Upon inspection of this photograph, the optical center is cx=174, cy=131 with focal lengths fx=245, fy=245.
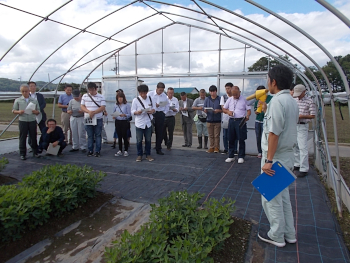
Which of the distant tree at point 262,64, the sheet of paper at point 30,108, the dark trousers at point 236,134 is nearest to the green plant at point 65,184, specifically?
the sheet of paper at point 30,108

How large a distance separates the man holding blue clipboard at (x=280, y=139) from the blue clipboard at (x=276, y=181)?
0.05 metres

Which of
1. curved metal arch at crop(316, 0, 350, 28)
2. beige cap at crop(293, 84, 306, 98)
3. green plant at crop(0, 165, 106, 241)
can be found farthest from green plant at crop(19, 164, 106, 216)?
beige cap at crop(293, 84, 306, 98)

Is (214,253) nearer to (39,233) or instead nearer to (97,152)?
(39,233)

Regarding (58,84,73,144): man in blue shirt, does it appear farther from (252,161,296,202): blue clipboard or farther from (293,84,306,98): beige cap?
(252,161,296,202): blue clipboard

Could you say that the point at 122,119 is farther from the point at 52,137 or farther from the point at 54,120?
the point at 52,137

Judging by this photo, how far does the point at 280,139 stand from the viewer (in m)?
2.48

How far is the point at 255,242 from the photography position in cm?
272

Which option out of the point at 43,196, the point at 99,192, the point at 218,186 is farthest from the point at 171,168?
the point at 43,196

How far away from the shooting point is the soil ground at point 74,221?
2461 mm

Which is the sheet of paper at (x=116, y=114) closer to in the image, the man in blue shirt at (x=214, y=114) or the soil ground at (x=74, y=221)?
the man in blue shirt at (x=214, y=114)

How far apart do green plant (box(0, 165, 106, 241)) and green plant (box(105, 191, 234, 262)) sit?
1140mm

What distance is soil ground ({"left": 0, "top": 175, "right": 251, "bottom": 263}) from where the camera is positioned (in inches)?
96.9

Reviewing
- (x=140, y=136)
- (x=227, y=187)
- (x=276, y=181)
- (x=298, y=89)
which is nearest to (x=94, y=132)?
(x=140, y=136)

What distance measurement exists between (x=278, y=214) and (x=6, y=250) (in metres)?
2.92
